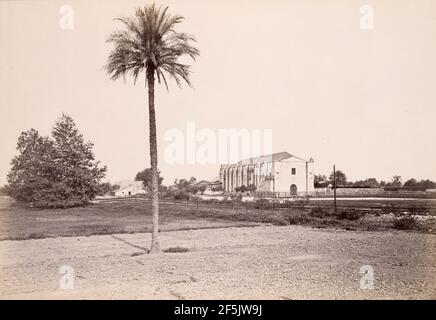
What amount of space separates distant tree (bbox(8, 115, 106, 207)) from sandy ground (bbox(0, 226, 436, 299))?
4157cm

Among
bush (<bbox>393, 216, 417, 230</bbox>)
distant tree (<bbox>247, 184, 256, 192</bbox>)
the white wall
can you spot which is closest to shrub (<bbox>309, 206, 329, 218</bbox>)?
Result: bush (<bbox>393, 216, 417, 230</bbox>)

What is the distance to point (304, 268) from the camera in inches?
571

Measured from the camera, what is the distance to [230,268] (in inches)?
584

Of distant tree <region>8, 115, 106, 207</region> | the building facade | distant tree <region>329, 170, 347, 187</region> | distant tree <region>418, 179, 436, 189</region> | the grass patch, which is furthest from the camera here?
distant tree <region>329, 170, 347, 187</region>

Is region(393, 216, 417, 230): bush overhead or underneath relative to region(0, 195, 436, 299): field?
overhead

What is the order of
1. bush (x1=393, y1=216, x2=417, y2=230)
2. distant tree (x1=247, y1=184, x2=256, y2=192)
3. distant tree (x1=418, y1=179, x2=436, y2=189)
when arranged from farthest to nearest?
distant tree (x1=247, y1=184, x2=256, y2=192), distant tree (x1=418, y1=179, x2=436, y2=189), bush (x1=393, y1=216, x2=417, y2=230)

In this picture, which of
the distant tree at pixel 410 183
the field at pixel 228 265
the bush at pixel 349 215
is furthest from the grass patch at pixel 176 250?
the distant tree at pixel 410 183

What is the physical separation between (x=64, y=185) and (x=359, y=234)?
4870cm

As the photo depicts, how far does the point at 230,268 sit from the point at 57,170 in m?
55.4

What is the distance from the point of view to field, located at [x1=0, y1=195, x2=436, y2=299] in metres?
11.4

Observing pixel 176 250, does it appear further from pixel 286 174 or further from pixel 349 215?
pixel 286 174

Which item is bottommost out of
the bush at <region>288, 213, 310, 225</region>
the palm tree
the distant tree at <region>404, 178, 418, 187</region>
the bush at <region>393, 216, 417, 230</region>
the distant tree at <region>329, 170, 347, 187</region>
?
the bush at <region>288, 213, 310, 225</region>

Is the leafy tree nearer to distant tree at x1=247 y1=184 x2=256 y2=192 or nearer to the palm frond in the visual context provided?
distant tree at x1=247 y1=184 x2=256 y2=192

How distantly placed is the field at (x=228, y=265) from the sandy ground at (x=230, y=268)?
0.03 meters
